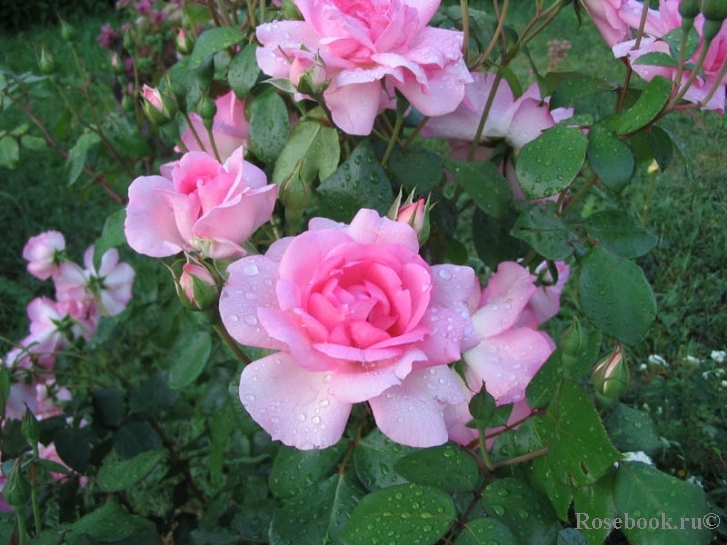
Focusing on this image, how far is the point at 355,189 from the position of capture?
0.78m

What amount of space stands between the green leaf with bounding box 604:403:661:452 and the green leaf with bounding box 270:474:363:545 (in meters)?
0.28

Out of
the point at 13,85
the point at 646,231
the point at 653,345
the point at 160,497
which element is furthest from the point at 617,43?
the point at 160,497

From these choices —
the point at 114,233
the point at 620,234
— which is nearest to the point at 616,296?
the point at 620,234

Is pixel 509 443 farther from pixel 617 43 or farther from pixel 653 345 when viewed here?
pixel 653 345

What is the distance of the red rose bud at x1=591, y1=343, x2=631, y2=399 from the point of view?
0.64 m

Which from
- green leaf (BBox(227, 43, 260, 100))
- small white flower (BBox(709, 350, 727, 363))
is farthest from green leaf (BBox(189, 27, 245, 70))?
small white flower (BBox(709, 350, 727, 363))

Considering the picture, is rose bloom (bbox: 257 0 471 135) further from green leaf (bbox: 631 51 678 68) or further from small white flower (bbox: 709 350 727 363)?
small white flower (bbox: 709 350 727 363)

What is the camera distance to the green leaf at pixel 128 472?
3.15ft

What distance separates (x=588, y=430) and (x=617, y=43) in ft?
1.62

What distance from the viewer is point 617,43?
0.84m

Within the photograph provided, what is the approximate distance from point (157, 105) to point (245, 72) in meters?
0.11

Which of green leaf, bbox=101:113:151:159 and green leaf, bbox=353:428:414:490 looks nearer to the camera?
green leaf, bbox=353:428:414:490

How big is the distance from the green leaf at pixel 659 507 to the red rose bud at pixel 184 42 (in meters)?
0.80

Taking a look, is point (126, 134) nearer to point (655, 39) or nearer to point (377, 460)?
point (377, 460)
